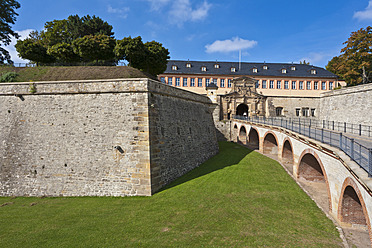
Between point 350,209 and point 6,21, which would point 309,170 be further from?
point 6,21

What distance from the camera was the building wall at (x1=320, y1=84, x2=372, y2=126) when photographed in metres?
25.4

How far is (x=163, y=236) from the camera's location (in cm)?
905

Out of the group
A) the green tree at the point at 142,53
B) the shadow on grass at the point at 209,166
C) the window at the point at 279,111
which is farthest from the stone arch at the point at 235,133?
the green tree at the point at 142,53

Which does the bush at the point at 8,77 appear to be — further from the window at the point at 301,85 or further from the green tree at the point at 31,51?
the window at the point at 301,85

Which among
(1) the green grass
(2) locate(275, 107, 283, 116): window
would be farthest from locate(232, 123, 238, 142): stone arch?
(1) the green grass

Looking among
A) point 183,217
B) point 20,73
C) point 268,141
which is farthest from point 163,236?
point 20,73

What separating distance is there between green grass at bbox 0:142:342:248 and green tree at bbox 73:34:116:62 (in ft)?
60.0

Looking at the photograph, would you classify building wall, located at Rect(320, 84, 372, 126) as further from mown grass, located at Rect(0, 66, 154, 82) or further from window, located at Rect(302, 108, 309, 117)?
mown grass, located at Rect(0, 66, 154, 82)

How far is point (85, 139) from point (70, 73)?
10.2 metres

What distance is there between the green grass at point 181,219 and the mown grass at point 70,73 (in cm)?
1197

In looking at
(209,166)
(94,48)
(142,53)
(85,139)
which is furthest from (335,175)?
(94,48)

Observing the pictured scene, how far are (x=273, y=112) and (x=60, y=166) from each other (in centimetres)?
3888

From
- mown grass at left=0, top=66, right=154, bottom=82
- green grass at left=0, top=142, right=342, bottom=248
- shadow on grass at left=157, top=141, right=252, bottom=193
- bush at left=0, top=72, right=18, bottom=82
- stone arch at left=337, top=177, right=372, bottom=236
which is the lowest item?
green grass at left=0, top=142, right=342, bottom=248

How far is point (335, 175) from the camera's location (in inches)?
374
